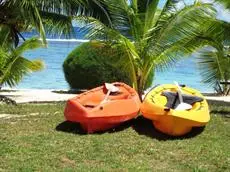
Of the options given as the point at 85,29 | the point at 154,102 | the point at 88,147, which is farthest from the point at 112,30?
the point at 88,147

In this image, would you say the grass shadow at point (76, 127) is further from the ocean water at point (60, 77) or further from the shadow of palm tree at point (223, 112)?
the ocean water at point (60, 77)

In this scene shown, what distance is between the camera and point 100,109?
29.9 ft

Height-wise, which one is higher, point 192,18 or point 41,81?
point 192,18

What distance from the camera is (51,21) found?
13023mm

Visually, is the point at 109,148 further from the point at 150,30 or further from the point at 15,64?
the point at 15,64

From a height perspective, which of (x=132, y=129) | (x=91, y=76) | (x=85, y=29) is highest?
(x=85, y=29)

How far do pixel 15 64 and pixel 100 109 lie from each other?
650 cm

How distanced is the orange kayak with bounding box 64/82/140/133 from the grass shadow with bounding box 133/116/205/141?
24 centimetres

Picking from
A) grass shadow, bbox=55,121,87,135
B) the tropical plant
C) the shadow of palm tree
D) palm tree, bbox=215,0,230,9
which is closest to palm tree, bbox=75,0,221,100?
palm tree, bbox=215,0,230,9

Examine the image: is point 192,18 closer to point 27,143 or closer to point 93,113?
point 93,113

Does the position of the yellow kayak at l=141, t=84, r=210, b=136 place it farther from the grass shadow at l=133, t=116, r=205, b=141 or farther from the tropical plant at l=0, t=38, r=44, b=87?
the tropical plant at l=0, t=38, r=44, b=87

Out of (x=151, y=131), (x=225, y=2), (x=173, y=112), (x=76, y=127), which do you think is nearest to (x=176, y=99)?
(x=151, y=131)

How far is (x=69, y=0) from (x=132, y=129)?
13.5 ft

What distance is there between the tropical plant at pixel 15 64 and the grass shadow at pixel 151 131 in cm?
580
